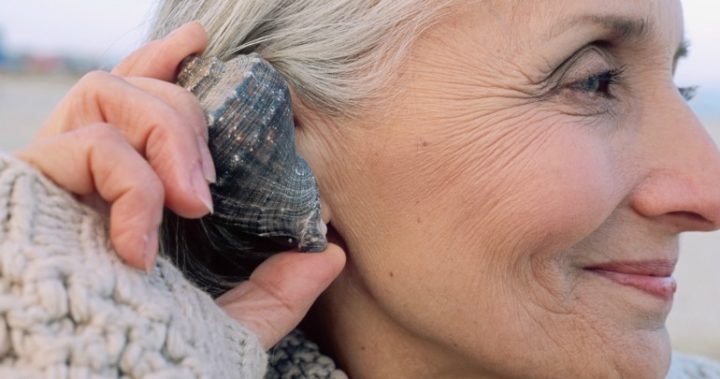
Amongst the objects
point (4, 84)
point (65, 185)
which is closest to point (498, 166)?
point (65, 185)

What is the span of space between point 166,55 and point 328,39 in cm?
33

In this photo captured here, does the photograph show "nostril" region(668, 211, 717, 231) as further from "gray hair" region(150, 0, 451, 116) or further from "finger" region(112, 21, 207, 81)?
"finger" region(112, 21, 207, 81)

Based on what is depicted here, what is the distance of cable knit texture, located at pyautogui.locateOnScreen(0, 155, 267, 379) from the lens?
1.02 meters

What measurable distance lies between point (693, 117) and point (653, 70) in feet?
0.42

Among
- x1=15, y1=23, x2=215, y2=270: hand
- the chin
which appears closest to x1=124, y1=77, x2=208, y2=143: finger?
x1=15, y1=23, x2=215, y2=270: hand

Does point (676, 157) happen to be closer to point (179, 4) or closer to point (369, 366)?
point (369, 366)

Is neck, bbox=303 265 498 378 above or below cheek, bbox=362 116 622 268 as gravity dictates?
below

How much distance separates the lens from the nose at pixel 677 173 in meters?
1.54

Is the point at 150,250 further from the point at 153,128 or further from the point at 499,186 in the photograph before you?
the point at 499,186

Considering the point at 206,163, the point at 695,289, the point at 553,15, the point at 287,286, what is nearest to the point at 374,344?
the point at 287,286

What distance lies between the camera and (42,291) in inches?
40.9

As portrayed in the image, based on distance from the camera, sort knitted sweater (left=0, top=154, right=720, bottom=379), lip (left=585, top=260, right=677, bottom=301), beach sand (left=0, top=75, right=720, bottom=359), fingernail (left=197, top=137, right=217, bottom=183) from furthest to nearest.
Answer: beach sand (left=0, top=75, right=720, bottom=359) < lip (left=585, top=260, right=677, bottom=301) < fingernail (left=197, top=137, right=217, bottom=183) < knitted sweater (left=0, top=154, right=720, bottom=379)

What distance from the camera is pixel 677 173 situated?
155 cm

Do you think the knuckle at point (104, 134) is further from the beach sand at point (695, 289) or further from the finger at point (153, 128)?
the beach sand at point (695, 289)
